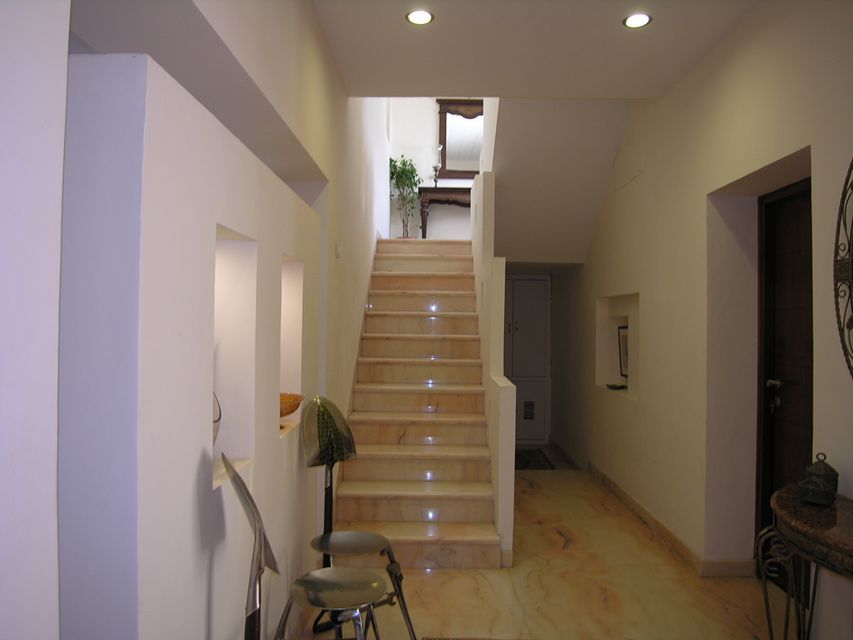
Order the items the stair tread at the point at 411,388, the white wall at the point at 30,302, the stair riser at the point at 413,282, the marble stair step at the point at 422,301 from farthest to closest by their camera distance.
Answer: the stair riser at the point at 413,282 → the marble stair step at the point at 422,301 → the stair tread at the point at 411,388 → the white wall at the point at 30,302

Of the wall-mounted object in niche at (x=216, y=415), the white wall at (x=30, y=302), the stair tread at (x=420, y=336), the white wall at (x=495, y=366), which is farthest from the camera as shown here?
the stair tread at (x=420, y=336)

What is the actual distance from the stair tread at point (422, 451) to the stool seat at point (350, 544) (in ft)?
4.66

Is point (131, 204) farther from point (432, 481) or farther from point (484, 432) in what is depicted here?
point (484, 432)

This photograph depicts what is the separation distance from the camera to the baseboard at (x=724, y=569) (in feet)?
10.0

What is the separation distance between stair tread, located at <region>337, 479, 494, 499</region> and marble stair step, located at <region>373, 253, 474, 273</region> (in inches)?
97.8

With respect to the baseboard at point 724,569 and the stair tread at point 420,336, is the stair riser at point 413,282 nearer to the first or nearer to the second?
the stair tread at point 420,336

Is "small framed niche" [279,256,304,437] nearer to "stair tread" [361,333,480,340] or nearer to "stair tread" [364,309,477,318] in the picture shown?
"stair tread" [361,333,480,340]

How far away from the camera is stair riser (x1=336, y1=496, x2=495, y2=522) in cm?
348

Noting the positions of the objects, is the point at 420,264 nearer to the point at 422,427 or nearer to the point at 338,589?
the point at 422,427

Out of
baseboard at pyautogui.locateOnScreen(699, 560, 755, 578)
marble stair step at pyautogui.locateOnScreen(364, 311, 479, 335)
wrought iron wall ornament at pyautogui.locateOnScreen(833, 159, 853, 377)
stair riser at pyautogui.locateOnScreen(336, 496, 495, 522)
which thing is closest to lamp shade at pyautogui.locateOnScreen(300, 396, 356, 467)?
stair riser at pyautogui.locateOnScreen(336, 496, 495, 522)

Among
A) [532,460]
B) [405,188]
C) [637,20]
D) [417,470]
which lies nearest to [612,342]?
[532,460]

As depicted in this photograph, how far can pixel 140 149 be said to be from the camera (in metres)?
1.10

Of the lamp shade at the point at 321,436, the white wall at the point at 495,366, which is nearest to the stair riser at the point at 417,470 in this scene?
the white wall at the point at 495,366

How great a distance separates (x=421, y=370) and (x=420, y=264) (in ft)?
4.98
